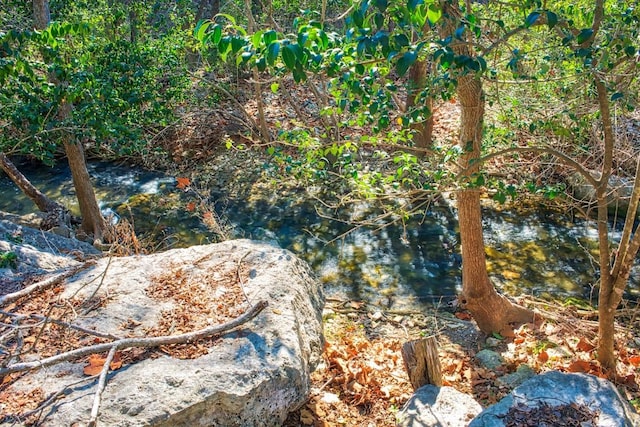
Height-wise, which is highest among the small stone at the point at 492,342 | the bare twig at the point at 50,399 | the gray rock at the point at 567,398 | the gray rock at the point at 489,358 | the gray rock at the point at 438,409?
the bare twig at the point at 50,399

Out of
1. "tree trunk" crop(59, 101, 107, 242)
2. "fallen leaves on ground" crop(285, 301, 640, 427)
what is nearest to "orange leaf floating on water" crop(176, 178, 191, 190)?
"tree trunk" crop(59, 101, 107, 242)

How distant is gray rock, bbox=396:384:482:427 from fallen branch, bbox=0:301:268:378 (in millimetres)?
1351

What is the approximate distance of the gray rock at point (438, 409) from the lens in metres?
3.60

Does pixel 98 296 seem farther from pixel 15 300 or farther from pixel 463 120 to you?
pixel 463 120

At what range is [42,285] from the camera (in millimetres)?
4039

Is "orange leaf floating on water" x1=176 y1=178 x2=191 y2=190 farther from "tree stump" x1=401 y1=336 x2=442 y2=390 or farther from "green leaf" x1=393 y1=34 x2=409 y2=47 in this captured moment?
"green leaf" x1=393 y1=34 x2=409 y2=47

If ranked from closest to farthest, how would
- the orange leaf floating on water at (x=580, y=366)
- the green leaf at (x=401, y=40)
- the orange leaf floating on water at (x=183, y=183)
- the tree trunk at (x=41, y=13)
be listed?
the green leaf at (x=401, y=40)
the orange leaf floating on water at (x=580, y=366)
the tree trunk at (x=41, y=13)
the orange leaf floating on water at (x=183, y=183)

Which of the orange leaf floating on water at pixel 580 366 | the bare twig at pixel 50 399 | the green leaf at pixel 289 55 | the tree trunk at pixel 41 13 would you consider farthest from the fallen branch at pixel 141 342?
the tree trunk at pixel 41 13

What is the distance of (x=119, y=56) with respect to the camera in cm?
662

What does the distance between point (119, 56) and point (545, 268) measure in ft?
21.2

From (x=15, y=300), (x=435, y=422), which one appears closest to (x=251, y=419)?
(x=435, y=422)

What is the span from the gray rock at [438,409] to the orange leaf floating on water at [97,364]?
2.04 metres

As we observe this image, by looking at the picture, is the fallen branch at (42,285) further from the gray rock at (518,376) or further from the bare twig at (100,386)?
the gray rock at (518,376)

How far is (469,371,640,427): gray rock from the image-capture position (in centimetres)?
302
